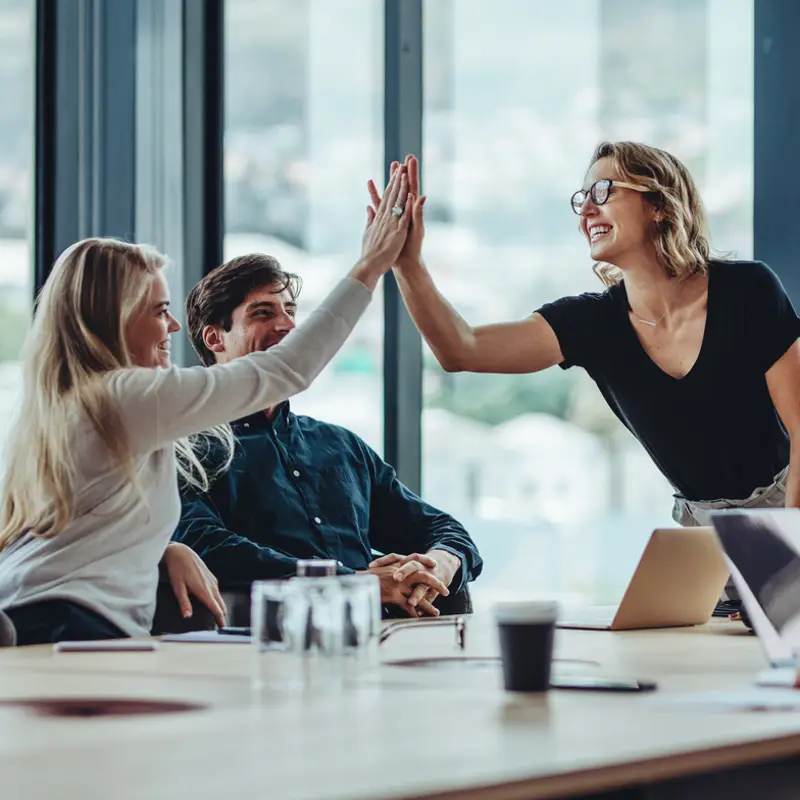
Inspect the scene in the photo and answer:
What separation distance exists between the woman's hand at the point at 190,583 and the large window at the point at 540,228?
1721 millimetres

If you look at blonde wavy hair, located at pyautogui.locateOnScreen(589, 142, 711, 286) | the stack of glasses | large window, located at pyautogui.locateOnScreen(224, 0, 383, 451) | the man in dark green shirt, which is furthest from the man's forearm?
the stack of glasses

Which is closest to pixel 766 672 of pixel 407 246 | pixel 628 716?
pixel 628 716

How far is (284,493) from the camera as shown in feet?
9.15

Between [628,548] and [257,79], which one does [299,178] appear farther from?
[628,548]

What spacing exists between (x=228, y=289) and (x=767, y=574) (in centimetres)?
155

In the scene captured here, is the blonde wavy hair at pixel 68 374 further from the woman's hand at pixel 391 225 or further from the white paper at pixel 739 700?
the white paper at pixel 739 700

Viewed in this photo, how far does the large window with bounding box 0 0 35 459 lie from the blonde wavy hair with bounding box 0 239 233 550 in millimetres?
1145

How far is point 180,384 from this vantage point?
213 centimetres

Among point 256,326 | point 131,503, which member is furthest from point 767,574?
point 256,326

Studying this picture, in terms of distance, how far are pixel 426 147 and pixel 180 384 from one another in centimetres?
200

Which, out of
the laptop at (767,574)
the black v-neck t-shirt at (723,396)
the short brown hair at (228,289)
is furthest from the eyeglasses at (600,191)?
the laptop at (767,574)

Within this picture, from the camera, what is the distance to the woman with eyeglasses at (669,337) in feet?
8.75

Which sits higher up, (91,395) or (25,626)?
(91,395)

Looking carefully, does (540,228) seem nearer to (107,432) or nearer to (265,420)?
(265,420)
